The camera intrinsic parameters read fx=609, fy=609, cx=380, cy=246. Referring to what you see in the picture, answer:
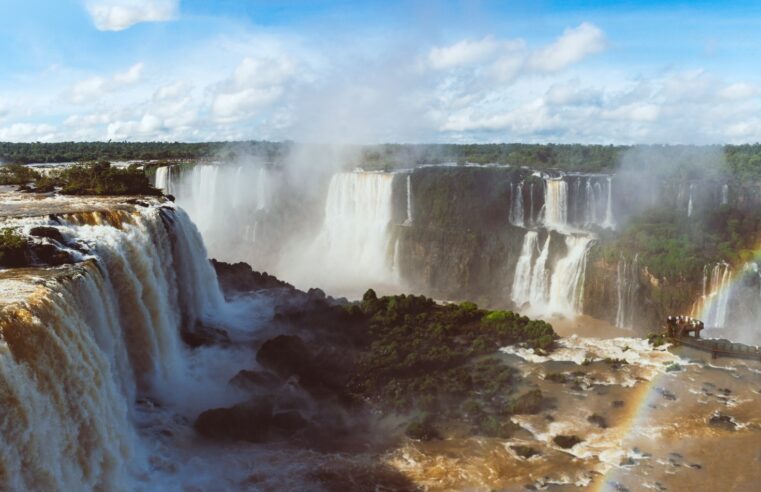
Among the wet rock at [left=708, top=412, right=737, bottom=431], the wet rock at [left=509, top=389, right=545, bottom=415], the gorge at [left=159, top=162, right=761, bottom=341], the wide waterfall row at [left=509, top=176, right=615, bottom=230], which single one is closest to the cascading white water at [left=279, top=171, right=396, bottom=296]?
the gorge at [left=159, top=162, right=761, bottom=341]

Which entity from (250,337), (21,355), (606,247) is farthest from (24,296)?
(606,247)

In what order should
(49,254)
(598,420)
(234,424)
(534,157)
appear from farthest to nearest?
1. (534,157)
2. (598,420)
3. (234,424)
4. (49,254)

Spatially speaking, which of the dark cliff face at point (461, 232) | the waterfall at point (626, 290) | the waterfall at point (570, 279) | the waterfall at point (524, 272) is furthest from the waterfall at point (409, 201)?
the waterfall at point (626, 290)

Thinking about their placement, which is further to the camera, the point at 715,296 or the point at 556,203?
the point at 556,203

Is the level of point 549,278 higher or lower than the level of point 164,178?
lower

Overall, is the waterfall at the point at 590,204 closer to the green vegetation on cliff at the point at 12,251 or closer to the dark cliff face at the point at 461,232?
the dark cliff face at the point at 461,232

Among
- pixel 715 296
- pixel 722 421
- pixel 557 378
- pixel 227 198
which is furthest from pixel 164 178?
pixel 722 421

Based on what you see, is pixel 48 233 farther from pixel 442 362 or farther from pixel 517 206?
pixel 517 206

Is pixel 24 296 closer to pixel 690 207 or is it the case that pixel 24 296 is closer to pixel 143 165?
pixel 690 207
